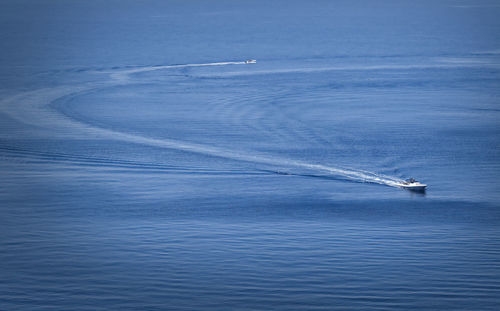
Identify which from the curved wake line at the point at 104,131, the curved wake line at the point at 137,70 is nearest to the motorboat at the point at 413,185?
the curved wake line at the point at 104,131

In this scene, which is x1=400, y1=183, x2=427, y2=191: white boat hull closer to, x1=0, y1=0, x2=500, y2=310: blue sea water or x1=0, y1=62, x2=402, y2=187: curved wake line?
x1=0, y1=0, x2=500, y2=310: blue sea water

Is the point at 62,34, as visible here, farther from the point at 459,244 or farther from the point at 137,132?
the point at 459,244

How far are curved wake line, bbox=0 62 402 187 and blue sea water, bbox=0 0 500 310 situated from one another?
214 mm

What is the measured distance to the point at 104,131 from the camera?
3024 inches

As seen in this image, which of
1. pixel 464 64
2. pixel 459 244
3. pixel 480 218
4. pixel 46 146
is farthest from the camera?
pixel 464 64

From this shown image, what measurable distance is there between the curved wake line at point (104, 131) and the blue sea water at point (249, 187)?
21 cm

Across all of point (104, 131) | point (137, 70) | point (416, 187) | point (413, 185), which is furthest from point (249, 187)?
point (137, 70)

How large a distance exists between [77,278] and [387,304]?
589 inches

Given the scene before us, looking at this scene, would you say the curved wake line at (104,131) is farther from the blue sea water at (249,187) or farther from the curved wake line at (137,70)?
the curved wake line at (137,70)

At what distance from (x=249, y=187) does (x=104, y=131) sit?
21971 millimetres

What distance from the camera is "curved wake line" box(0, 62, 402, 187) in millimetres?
62438

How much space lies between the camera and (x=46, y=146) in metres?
70.5

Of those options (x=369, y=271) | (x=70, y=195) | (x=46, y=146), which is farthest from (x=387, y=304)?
(x=46, y=146)

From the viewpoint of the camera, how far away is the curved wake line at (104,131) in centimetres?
6244
